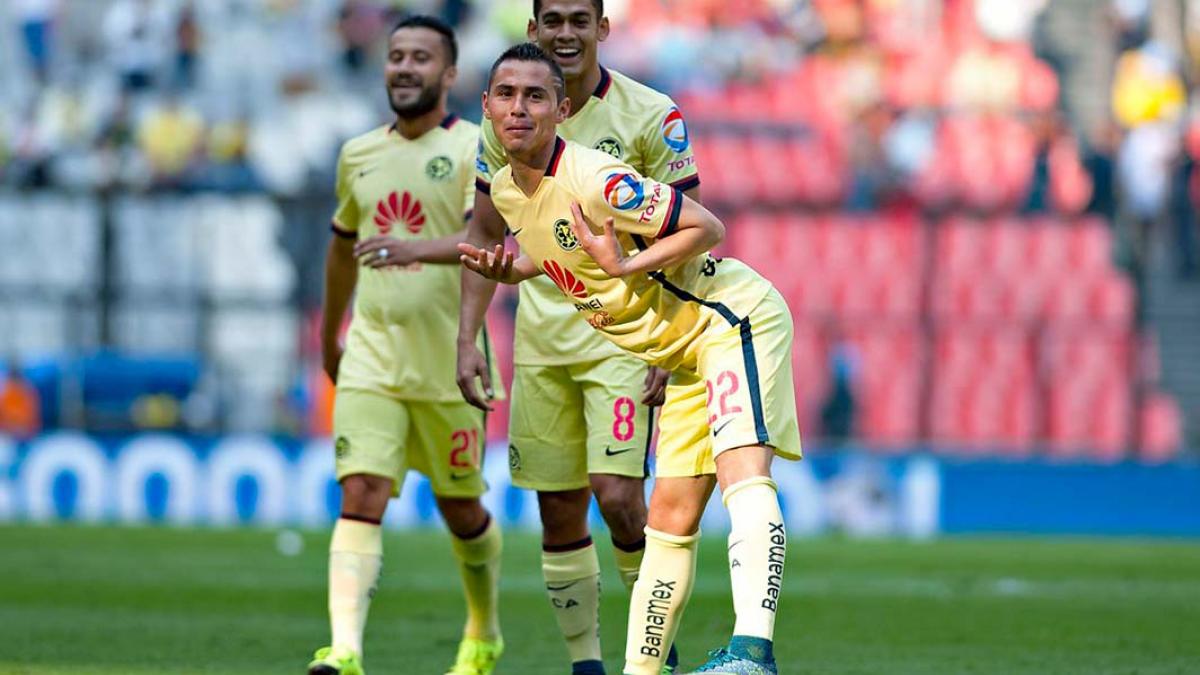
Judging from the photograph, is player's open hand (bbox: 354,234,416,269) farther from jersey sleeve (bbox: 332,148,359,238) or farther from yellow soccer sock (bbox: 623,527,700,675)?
yellow soccer sock (bbox: 623,527,700,675)

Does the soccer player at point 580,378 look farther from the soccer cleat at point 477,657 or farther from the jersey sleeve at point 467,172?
the jersey sleeve at point 467,172

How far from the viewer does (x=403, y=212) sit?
8141 mm

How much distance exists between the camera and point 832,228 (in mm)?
21000

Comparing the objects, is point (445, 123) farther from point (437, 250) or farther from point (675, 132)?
point (675, 132)

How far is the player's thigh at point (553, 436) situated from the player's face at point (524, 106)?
1.47m

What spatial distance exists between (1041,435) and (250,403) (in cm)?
791

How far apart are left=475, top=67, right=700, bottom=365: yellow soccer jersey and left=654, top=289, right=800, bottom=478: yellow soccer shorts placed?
1.16 metres

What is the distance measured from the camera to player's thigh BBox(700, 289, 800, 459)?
6.02 m

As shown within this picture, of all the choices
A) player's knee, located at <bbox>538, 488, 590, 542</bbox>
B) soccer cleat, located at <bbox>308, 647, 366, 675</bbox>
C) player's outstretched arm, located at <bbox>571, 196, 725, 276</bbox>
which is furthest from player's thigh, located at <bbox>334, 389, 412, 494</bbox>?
player's outstretched arm, located at <bbox>571, 196, 725, 276</bbox>

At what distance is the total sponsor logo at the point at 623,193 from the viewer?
6094mm

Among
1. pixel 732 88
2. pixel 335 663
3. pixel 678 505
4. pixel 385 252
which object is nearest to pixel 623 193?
pixel 678 505

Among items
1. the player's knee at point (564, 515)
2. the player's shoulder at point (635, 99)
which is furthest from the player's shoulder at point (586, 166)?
the player's knee at point (564, 515)

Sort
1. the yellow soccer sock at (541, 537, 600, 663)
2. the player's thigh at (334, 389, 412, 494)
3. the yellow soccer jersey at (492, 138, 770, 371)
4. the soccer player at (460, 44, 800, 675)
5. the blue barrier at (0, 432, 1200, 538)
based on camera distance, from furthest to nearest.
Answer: the blue barrier at (0, 432, 1200, 538), the player's thigh at (334, 389, 412, 494), the yellow soccer sock at (541, 537, 600, 663), the yellow soccer jersey at (492, 138, 770, 371), the soccer player at (460, 44, 800, 675)

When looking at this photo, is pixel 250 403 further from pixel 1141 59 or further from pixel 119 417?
pixel 1141 59
